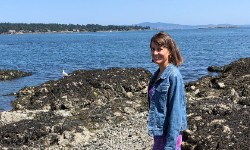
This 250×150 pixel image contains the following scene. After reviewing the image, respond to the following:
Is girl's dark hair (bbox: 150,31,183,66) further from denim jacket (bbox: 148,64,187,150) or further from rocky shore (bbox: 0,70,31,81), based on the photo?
rocky shore (bbox: 0,70,31,81)

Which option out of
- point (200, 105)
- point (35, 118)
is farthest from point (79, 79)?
point (200, 105)

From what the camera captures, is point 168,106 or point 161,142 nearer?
point 168,106

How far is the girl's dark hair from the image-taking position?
5672mm

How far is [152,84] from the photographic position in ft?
19.4

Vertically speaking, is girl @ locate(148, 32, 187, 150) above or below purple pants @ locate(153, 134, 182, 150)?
above

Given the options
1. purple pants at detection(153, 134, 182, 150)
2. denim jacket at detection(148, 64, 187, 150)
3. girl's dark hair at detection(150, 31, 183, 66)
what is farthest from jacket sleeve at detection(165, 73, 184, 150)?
girl's dark hair at detection(150, 31, 183, 66)

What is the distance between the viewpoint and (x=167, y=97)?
18.3 feet

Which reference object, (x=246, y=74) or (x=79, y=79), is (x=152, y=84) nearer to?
(x=79, y=79)

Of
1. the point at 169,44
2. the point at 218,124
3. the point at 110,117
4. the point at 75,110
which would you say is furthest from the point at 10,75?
the point at 169,44

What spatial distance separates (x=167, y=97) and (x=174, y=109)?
183 mm

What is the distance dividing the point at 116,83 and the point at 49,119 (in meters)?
8.17

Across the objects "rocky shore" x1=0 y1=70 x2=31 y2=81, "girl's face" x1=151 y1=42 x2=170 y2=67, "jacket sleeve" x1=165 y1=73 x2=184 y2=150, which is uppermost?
"girl's face" x1=151 y1=42 x2=170 y2=67

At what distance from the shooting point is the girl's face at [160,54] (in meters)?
5.74

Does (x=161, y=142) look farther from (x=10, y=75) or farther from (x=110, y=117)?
(x=10, y=75)
